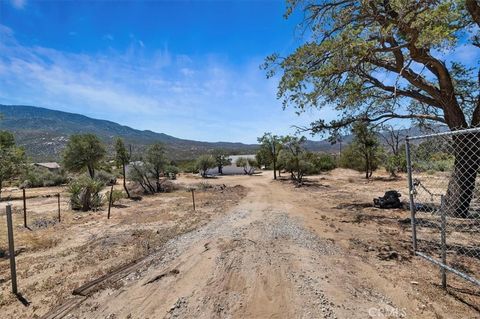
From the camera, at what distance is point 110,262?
6484mm

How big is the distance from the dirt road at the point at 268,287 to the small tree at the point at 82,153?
34.2 meters

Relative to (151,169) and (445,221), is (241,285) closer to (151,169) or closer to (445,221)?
(445,221)

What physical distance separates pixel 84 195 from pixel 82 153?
23.1 m

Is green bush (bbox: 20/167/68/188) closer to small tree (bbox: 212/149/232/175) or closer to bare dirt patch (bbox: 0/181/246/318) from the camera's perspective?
small tree (bbox: 212/149/232/175)

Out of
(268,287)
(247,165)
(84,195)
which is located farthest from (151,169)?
(247,165)

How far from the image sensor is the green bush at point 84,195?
52.0 ft

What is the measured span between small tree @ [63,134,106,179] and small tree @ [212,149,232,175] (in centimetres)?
1788

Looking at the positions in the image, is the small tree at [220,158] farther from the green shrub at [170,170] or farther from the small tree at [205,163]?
the green shrub at [170,170]

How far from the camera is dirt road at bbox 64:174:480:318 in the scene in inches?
148

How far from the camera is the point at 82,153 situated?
35.9 metres

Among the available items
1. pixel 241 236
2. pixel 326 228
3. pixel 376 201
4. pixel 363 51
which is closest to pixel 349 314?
pixel 241 236

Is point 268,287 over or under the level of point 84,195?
under

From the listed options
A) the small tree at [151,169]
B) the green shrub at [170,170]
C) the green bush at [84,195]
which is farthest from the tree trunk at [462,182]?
the green shrub at [170,170]

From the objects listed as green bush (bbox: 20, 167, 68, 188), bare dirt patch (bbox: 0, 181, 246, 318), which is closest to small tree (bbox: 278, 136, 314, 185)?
bare dirt patch (bbox: 0, 181, 246, 318)
